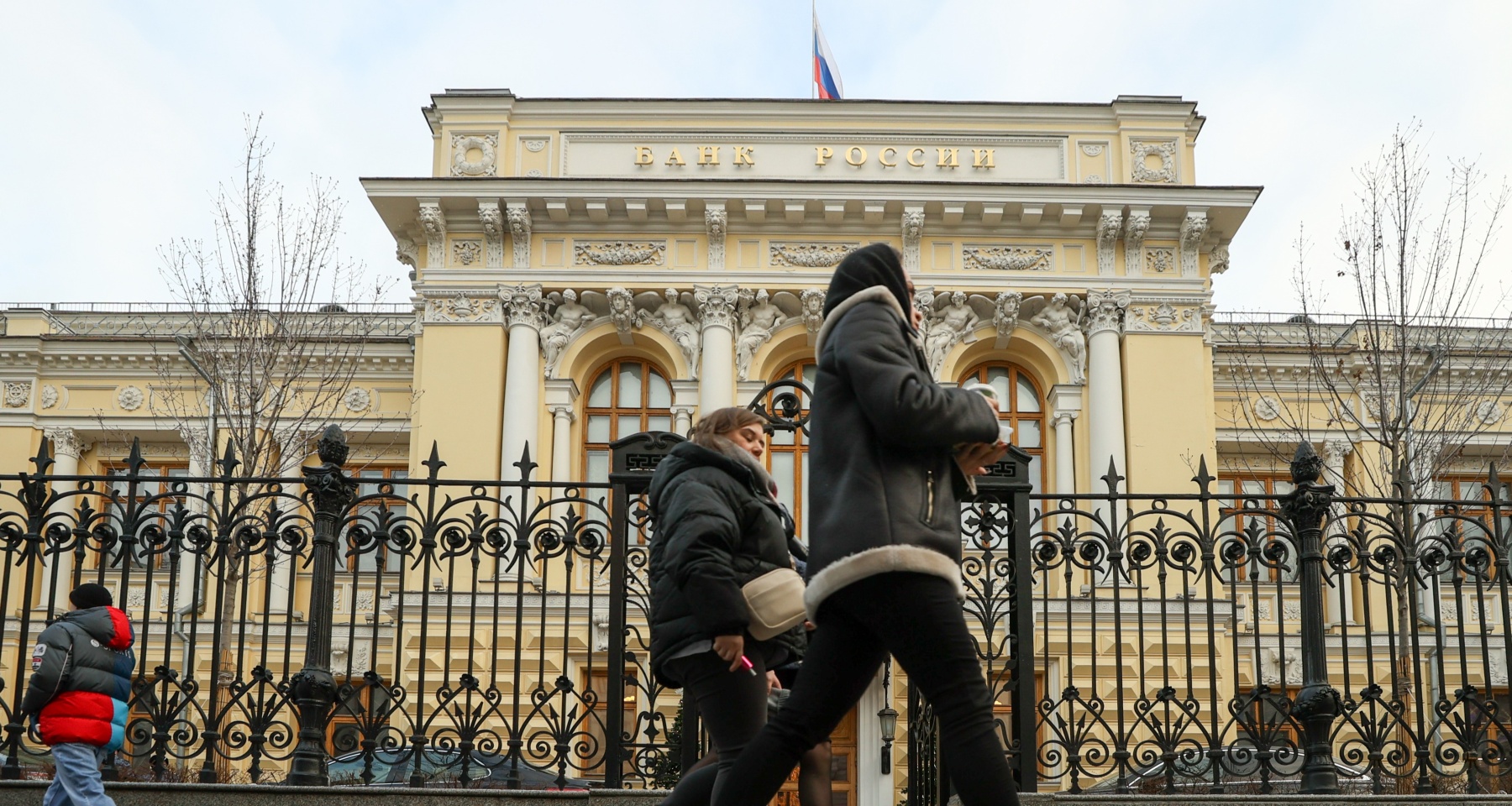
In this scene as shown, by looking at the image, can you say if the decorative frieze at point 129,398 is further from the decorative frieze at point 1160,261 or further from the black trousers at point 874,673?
the black trousers at point 874,673

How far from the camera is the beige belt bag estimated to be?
5.18 m

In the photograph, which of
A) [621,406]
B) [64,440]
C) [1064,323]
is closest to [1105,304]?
[1064,323]

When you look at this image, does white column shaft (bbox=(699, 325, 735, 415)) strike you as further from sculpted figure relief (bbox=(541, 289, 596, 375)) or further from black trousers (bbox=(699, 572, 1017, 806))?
black trousers (bbox=(699, 572, 1017, 806))

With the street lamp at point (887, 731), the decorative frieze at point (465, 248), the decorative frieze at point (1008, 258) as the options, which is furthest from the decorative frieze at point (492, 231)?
the street lamp at point (887, 731)

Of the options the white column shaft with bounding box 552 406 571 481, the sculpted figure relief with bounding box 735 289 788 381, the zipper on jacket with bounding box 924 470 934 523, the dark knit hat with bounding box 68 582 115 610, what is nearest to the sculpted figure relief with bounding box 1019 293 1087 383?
the sculpted figure relief with bounding box 735 289 788 381

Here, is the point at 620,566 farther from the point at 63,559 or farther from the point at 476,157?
the point at 63,559

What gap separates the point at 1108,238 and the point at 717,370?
20.9 feet

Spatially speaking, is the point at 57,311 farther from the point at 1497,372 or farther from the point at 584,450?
the point at 1497,372

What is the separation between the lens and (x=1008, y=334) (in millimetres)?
23250

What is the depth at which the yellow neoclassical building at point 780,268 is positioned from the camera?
74.2ft

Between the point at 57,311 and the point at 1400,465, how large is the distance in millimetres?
23631

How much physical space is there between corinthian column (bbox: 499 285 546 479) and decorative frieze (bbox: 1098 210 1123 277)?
866 centimetres

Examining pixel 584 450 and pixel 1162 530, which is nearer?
pixel 1162 530

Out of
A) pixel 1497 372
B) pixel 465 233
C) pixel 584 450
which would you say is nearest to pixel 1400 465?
pixel 1497 372
